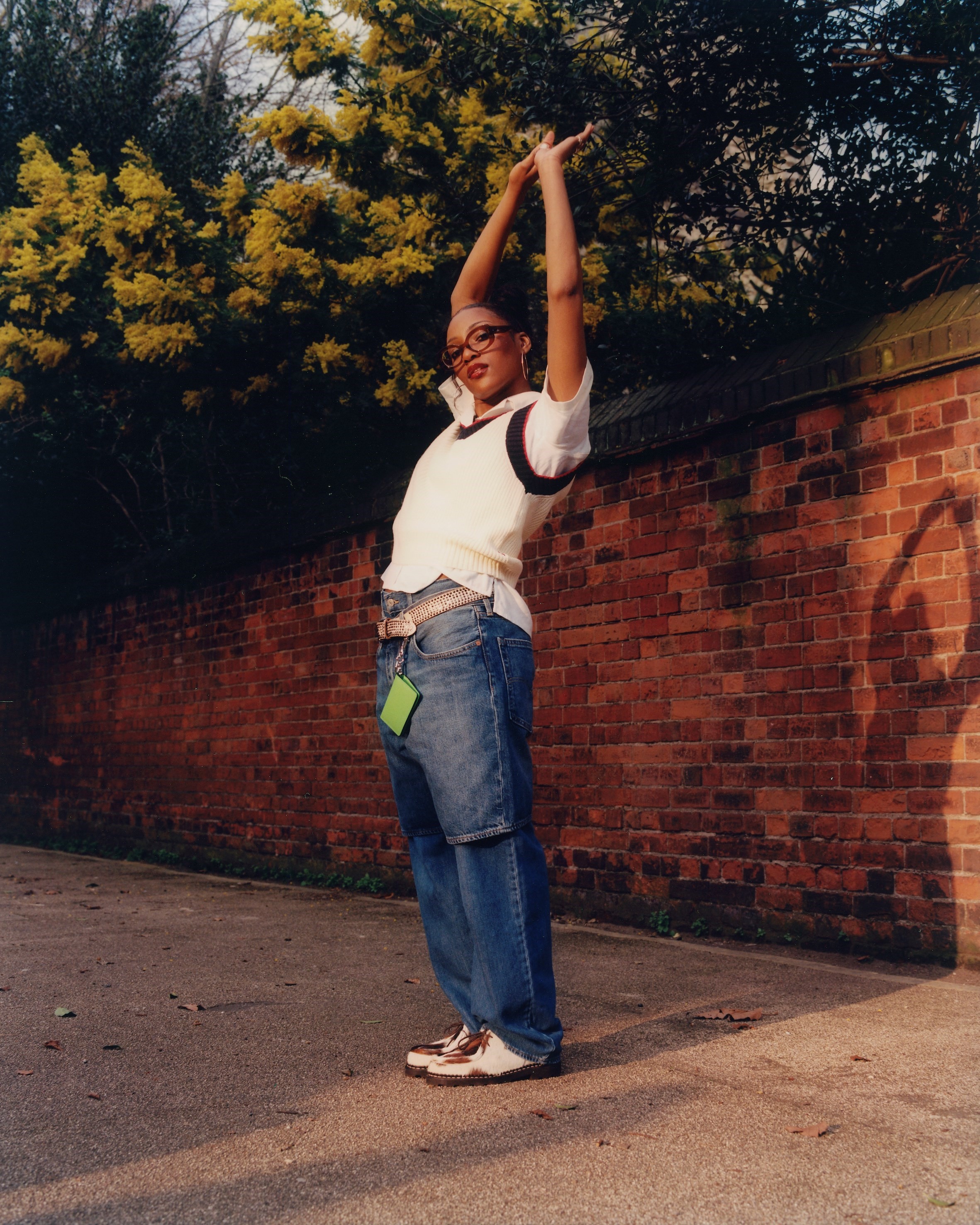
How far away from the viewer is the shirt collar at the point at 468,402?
279 cm

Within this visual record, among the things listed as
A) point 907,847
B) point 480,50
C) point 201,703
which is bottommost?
point 907,847

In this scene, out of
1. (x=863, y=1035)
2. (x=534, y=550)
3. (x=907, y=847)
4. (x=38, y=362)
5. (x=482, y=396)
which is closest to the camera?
(x=482, y=396)

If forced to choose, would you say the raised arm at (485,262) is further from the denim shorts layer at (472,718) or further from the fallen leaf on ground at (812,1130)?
the fallen leaf on ground at (812,1130)

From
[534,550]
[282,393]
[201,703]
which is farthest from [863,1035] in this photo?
[282,393]

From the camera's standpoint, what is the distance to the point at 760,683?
456cm

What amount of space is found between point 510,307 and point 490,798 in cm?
128

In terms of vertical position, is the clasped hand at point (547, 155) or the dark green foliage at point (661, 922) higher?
the clasped hand at point (547, 155)

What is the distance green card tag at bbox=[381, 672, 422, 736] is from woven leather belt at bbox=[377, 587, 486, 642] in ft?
0.34

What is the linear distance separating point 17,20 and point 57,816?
8.71 meters

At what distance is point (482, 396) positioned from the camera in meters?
2.86

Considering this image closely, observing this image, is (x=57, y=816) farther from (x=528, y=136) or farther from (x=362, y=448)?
(x=528, y=136)

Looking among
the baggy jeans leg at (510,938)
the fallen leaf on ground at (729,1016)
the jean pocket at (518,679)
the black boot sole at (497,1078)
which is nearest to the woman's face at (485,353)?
the jean pocket at (518,679)

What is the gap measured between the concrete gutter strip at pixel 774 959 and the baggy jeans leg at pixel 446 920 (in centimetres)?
167

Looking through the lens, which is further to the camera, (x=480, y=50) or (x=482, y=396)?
(x=480, y=50)
